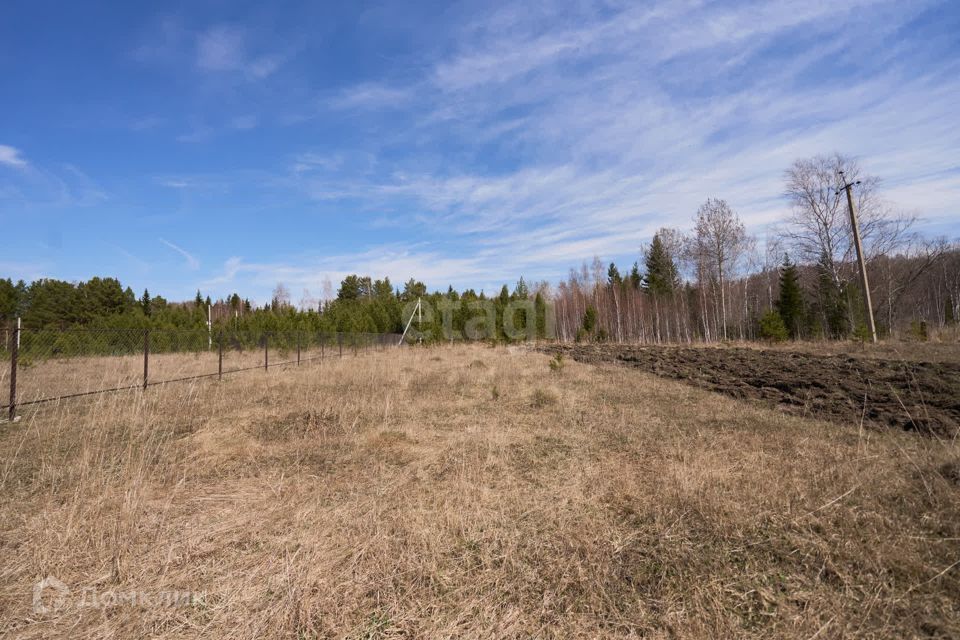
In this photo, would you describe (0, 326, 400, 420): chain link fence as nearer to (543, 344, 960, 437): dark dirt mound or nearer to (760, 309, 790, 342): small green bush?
(543, 344, 960, 437): dark dirt mound

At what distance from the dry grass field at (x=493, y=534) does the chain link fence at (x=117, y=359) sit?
382cm

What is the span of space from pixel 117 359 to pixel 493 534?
20.2m

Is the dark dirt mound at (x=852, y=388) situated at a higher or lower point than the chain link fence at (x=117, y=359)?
lower

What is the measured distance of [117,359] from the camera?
1630cm

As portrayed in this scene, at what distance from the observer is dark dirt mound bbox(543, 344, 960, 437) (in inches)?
215

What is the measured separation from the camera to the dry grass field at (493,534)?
6.66 feet

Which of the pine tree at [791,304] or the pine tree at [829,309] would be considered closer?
the pine tree at [829,309]

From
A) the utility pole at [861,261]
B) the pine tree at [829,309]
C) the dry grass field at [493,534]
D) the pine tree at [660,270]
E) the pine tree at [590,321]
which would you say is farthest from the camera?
the pine tree at [590,321]

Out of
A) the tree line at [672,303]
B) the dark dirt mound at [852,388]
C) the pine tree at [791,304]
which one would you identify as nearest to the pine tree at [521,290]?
the tree line at [672,303]

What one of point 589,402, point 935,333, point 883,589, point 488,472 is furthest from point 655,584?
point 935,333

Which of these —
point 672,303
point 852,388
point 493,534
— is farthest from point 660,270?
point 493,534

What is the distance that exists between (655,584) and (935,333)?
2360 centimetres

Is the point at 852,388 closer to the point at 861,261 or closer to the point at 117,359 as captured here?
the point at 861,261

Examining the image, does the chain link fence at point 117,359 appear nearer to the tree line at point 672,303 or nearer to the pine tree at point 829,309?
the tree line at point 672,303
